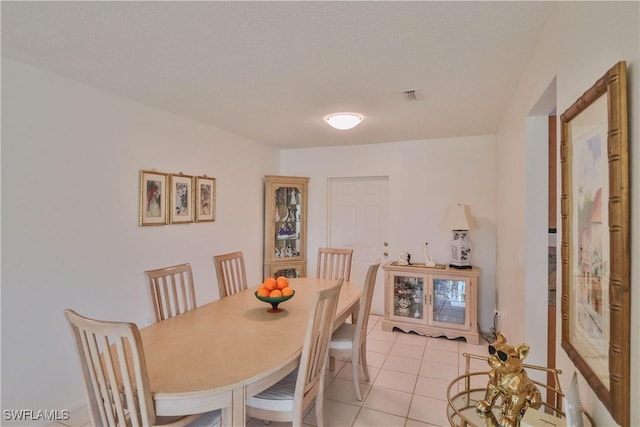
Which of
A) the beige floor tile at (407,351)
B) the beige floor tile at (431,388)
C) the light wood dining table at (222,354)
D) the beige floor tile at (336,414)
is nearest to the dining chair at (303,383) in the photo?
the light wood dining table at (222,354)

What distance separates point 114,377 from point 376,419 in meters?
1.70

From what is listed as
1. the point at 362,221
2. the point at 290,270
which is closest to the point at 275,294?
the point at 290,270

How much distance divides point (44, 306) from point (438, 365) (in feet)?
10.3

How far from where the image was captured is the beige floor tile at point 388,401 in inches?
92.4

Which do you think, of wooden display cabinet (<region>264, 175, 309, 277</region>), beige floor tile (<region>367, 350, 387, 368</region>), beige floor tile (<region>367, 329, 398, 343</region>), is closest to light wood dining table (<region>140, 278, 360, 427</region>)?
beige floor tile (<region>367, 350, 387, 368</region>)

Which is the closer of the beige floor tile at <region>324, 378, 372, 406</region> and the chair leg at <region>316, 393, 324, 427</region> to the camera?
the chair leg at <region>316, 393, 324, 427</region>

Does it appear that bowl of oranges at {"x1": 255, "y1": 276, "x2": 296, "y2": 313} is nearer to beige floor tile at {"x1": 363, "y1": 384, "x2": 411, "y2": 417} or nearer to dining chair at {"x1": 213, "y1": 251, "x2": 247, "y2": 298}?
dining chair at {"x1": 213, "y1": 251, "x2": 247, "y2": 298}

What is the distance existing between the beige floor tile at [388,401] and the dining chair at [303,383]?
0.81 meters

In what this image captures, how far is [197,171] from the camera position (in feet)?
11.3

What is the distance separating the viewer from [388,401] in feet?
8.06

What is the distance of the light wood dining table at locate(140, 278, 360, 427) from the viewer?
4.25ft

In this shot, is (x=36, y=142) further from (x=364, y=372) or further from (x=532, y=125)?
(x=532, y=125)

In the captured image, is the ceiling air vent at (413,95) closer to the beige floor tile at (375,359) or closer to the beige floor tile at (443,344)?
the beige floor tile at (375,359)

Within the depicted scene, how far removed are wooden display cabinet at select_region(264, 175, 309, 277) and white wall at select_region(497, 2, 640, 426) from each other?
2.70 m
